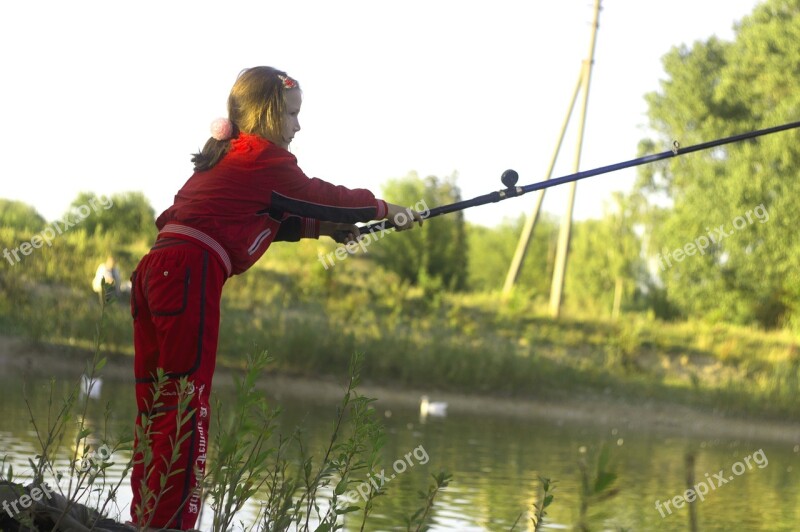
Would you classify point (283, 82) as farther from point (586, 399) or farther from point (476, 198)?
point (586, 399)

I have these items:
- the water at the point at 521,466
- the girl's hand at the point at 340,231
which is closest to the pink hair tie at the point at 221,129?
the girl's hand at the point at 340,231

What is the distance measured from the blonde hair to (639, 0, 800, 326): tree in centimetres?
2938

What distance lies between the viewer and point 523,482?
29.5 feet

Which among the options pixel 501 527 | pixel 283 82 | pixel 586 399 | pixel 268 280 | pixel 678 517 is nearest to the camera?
pixel 283 82

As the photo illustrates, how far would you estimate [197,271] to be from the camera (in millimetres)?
3885

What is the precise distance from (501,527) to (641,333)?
1906 centimetres

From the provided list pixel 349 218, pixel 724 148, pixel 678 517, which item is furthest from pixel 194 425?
pixel 724 148
